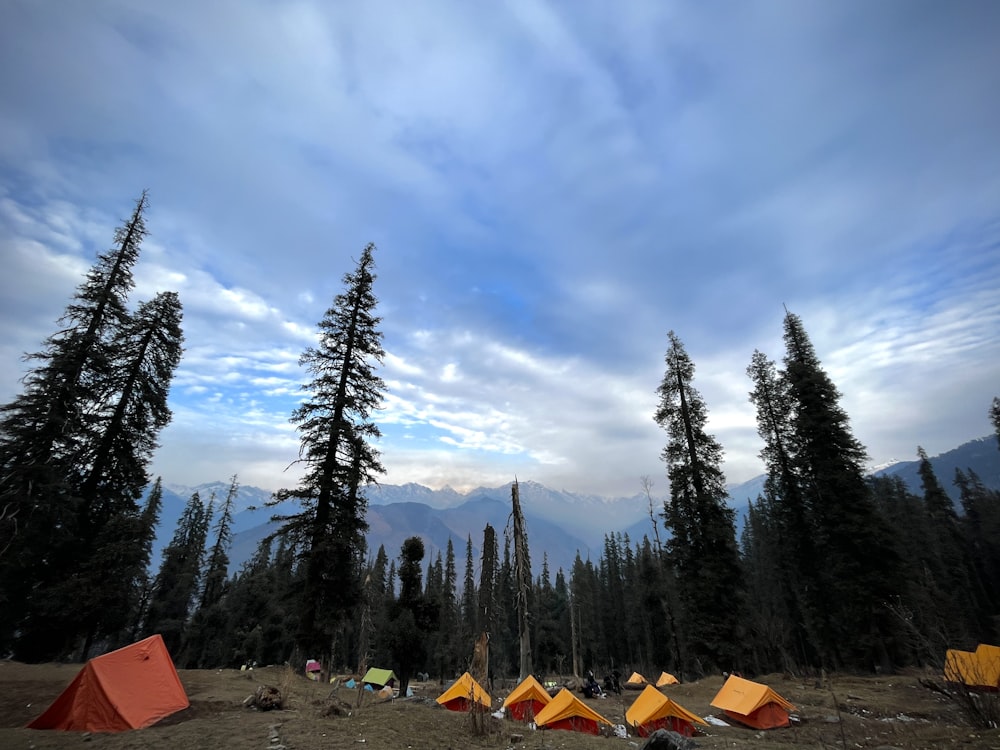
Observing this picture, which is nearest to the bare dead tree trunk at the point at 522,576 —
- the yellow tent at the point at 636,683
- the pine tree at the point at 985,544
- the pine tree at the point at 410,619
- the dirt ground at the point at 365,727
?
the dirt ground at the point at 365,727

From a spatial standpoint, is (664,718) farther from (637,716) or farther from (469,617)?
(469,617)

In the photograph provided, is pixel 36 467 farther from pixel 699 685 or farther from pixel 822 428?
pixel 822 428

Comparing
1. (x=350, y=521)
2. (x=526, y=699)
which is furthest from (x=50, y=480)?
(x=526, y=699)

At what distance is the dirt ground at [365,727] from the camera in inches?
317

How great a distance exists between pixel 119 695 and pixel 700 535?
24379mm

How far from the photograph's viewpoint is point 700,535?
24016 millimetres

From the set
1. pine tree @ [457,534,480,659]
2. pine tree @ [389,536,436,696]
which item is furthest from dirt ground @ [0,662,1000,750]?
pine tree @ [457,534,480,659]

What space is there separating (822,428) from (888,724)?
1633 cm

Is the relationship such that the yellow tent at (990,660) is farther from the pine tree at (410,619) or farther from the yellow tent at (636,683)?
the pine tree at (410,619)

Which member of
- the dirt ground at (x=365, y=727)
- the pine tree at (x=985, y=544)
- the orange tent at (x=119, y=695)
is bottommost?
the dirt ground at (x=365, y=727)

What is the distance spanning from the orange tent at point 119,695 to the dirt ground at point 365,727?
34 cm

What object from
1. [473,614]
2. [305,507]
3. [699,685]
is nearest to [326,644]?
[305,507]

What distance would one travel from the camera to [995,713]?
855cm

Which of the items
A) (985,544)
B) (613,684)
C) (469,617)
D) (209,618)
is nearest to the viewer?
(613,684)
